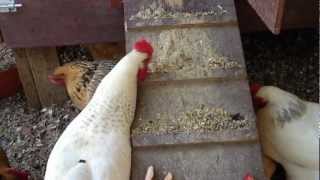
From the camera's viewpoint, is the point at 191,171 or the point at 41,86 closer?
the point at 191,171

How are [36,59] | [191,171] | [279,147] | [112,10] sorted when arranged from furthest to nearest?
[36,59] → [112,10] → [279,147] → [191,171]

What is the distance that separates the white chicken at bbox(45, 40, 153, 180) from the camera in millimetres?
1479

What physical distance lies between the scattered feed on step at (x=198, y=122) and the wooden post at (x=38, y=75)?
3.56ft

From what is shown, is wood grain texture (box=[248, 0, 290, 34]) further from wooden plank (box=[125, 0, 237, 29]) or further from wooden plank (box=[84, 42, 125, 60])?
wooden plank (box=[84, 42, 125, 60])

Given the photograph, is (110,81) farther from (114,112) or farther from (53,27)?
(53,27)

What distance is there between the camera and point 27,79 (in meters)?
2.61

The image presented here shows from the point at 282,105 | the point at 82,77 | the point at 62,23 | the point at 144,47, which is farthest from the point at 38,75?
the point at 282,105

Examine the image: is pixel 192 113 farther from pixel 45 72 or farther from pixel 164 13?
pixel 45 72

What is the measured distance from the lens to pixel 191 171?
152 centimetres

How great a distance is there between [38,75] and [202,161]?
4.42 feet

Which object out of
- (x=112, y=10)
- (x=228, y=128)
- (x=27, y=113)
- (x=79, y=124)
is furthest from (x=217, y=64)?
(x=27, y=113)

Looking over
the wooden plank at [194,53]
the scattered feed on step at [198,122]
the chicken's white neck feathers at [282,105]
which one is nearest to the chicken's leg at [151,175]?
the scattered feed on step at [198,122]

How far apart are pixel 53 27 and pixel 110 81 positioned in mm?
801

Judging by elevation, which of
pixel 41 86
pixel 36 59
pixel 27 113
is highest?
pixel 36 59
